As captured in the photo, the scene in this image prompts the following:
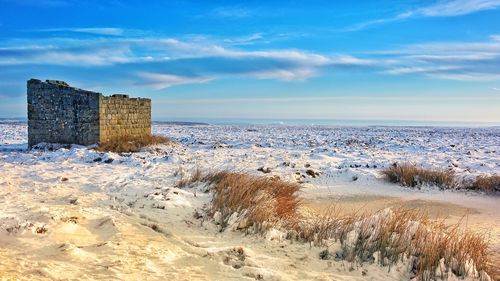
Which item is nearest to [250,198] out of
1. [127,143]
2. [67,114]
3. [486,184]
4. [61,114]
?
[486,184]

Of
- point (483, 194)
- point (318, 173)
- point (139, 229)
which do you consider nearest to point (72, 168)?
point (139, 229)

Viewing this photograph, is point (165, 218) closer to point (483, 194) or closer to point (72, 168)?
point (72, 168)

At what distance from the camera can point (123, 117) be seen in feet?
58.5

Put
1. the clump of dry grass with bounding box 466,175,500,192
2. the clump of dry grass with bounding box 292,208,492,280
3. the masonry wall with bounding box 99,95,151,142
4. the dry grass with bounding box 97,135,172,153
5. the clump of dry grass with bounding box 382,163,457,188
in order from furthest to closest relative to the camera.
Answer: the masonry wall with bounding box 99,95,151,142 → the dry grass with bounding box 97,135,172,153 → the clump of dry grass with bounding box 382,163,457,188 → the clump of dry grass with bounding box 466,175,500,192 → the clump of dry grass with bounding box 292,208,492,280

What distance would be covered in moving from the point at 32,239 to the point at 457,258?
4731 mm

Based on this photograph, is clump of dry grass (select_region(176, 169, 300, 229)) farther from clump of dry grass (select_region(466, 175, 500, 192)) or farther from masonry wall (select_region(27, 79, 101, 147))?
masonry wall (select_region(27, 79, 101, 147))

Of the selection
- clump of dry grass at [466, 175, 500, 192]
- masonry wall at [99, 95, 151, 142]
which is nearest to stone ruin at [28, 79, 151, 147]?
masonry wall at [99, 95, 151, 142]

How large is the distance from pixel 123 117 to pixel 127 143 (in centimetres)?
209

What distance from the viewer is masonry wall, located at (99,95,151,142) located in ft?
53.7

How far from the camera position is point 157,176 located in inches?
373

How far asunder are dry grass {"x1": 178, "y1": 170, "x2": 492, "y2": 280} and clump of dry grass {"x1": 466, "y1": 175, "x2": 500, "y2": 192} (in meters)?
5.15

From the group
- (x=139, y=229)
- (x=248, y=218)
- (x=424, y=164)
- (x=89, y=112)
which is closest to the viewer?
(x=139, y=229)

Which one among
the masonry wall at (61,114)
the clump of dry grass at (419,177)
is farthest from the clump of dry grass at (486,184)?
the masonry wall at (61,114)

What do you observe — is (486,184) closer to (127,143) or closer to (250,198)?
(250,198)
